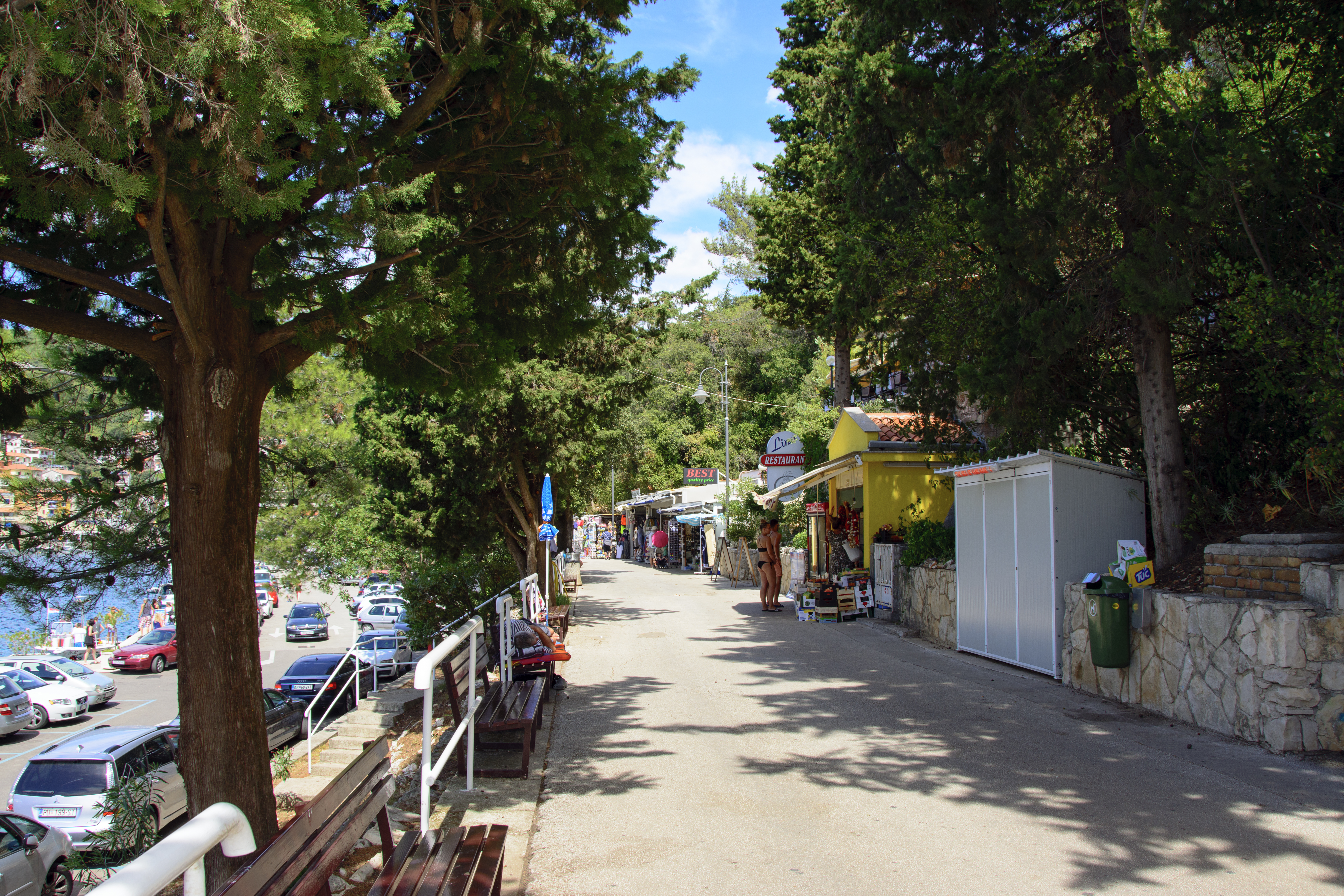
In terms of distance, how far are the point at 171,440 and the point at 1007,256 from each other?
335 inches

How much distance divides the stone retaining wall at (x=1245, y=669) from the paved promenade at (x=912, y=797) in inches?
9.4

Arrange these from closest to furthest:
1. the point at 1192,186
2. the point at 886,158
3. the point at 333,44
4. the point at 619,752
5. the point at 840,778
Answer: the point at 333,44 < the point at 840,778 < the point at 619,752 < the point at 1192,186 < the point at 886,158

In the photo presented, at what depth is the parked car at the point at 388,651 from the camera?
2619 cm

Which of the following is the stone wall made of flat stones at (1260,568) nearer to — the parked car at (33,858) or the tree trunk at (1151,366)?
the tree trunk at (1151,366)

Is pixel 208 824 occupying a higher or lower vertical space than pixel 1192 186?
lower

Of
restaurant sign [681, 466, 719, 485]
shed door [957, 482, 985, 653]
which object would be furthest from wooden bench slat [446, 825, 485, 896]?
restaurant sign [681, 466, 719, 485]

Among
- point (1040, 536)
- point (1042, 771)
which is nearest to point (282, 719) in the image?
point (1040, 536)

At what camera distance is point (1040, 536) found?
998 centimetres

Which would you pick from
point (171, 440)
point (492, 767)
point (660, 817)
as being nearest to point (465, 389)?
point (171, 440)

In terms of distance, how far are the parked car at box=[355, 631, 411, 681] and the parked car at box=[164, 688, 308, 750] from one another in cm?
467

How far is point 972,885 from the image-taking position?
4453mm

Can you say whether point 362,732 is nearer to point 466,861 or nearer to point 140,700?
point 466,861

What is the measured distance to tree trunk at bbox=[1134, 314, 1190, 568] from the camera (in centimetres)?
927

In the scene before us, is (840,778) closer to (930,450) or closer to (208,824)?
(208,824)
